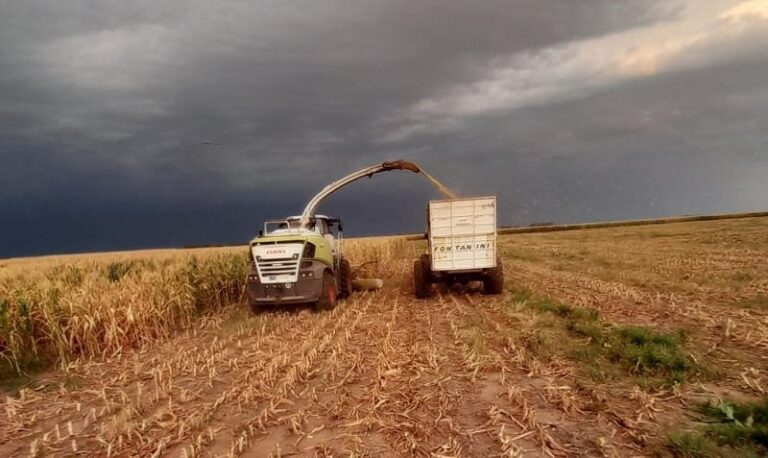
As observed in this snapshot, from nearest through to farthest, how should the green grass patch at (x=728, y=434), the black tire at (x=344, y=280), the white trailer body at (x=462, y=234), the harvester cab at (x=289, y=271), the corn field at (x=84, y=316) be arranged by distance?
the green grass patch at (x=728, y=434)
the corn field at (x=84, y=316)
the harvester cab at (x=289, y=271)
the white trailer body at (x=462, y=234)
the black tire at (x=344, y=280)

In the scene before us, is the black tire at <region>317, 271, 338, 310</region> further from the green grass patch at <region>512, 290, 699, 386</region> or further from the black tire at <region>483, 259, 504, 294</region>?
the green grass patch at <region>512, 290, 699, 386</region>

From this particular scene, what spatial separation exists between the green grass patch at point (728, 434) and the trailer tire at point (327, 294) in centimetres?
905

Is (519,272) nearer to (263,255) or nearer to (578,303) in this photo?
(578,303)

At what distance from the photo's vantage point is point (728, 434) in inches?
179

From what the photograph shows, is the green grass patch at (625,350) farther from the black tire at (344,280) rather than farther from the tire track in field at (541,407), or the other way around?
the black tire at (344,280)

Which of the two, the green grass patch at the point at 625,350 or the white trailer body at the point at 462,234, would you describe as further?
the white trailer body at the point at 462,234

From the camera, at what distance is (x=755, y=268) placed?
1472cm

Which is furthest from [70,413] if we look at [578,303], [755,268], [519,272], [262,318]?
[755,268]

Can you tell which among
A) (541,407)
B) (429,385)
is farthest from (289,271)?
(541,407)

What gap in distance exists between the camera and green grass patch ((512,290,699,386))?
640 centimetres

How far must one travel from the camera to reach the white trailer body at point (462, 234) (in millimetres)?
13750

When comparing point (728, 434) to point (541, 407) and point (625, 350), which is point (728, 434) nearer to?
point (541, 407)

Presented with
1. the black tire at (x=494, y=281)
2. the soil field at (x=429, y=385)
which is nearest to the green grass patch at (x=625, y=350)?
the soil field at (x=429, y=385)

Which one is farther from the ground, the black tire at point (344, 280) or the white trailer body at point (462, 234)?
the white trailer body at point (462, 234)
